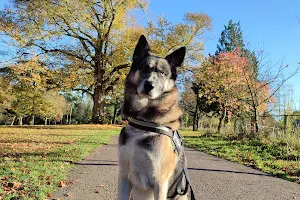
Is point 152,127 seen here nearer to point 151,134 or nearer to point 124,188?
point 151,134

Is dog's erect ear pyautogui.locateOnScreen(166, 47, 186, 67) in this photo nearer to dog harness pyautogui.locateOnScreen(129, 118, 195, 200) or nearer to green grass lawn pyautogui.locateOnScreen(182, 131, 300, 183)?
dog harness pyautogui.locateOnScreen(129, 118, 195, 200)

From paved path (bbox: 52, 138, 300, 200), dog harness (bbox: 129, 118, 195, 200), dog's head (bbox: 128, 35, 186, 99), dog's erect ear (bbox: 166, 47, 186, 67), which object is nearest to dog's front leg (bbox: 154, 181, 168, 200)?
dog harness (bbox: 129, 118, 195, 200)

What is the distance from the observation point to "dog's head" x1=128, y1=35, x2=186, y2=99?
288 centimetres

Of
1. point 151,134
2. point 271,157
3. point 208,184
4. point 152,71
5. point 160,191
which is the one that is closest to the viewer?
point 160,191

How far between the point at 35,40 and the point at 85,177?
70.3 feet

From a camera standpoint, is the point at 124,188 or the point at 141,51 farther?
the point at 141,51

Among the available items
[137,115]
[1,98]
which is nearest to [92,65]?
[1,98]

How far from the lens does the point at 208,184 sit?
6078 mm

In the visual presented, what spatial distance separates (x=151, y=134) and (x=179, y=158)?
0.45 meters

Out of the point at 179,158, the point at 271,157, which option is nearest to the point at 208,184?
the point at 179,158

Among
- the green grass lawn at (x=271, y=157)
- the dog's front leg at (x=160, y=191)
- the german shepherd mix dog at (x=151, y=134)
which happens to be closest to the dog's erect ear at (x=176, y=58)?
the german shepherd mix dog at (x=151, y=134)

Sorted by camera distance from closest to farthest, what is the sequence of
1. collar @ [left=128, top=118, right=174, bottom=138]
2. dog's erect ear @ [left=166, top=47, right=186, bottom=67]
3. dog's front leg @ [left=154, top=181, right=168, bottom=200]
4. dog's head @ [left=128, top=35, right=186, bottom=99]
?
dog's front leg @ [left=154, top=181, right=168, bottom=200]
collar @ [left=128, top=118, right=174, bottom=138]
dog's head @ [left=128, top=35, right=186, bottom=99]
dog's erect ear @ [left=166, top=47, right=186, bottom=67]

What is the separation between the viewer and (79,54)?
28062 millimetres

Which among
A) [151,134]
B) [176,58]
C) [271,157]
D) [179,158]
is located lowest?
[271,157]
